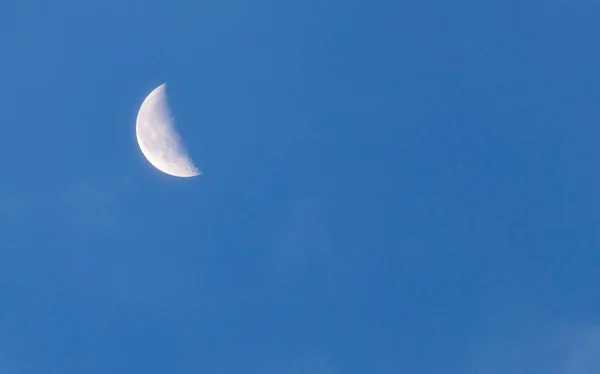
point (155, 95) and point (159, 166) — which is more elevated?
point (155, 95)

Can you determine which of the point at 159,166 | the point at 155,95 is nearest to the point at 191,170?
the point at 159,166

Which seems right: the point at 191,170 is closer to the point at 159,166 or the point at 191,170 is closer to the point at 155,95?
the point at 159,166

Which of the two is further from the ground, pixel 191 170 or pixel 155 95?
pixel 155 95

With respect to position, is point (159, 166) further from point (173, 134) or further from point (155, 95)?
point (155, 95)
